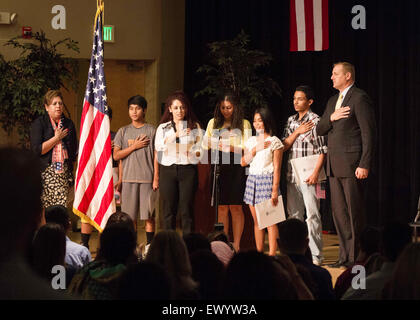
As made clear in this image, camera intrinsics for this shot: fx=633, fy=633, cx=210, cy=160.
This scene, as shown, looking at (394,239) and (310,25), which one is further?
(310,25)

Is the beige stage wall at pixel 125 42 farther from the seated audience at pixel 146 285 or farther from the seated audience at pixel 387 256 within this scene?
the seated audience at pixel 146 285

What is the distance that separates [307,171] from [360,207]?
1.75ft

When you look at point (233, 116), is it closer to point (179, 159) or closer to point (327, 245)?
point (179, 159)

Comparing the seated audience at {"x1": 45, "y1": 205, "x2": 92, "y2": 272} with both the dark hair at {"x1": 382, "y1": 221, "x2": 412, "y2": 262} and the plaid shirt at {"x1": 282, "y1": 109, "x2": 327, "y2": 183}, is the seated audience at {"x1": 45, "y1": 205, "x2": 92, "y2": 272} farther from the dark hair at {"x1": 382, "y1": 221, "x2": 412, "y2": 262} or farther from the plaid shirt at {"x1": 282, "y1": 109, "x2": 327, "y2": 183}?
the plaid shirt at {"x1": 282, "y1": 109, "x2": 327, "y2": 183}

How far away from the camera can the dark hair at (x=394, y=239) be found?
259 cm

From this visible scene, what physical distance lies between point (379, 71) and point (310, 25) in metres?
1.11

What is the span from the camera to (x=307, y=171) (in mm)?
5250

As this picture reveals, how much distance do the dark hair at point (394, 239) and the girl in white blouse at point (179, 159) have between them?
2.72 m

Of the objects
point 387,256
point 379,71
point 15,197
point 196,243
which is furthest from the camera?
point 379,71

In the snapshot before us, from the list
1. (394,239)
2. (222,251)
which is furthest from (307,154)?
(394,239)

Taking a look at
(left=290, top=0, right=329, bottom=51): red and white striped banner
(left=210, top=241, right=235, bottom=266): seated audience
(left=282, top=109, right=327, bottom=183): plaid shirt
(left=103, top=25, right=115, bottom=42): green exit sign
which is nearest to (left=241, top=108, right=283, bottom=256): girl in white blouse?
(left=282, top=109, right=327, bottom=183): plaid shirt

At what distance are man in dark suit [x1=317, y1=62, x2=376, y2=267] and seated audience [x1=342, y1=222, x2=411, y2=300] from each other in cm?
227

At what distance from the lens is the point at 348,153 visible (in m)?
5.00

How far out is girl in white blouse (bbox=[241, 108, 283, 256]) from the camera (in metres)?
5.25
